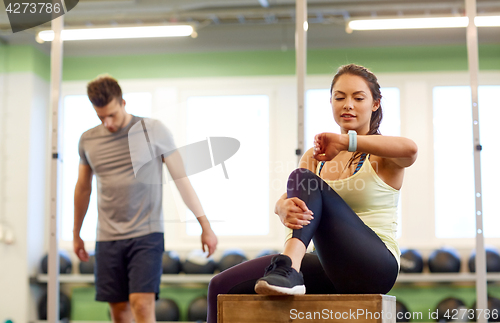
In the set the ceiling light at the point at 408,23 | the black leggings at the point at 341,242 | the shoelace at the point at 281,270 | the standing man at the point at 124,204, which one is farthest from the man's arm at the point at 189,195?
the ceiling light at the point at 408,23

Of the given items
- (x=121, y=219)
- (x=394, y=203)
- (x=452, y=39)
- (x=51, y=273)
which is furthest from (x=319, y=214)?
(x=452, y=39)

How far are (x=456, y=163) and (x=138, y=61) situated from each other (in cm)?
333

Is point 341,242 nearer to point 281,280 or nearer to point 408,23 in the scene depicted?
point 281,280

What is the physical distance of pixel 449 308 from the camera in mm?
4238

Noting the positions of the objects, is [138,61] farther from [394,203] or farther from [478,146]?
[394,203]

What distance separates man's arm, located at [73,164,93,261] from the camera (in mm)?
2381

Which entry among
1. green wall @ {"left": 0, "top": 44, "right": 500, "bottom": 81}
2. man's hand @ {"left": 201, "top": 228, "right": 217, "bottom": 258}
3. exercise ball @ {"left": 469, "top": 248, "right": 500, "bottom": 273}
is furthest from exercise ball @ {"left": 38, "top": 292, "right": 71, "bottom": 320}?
exercise ball @ {"left": 469, "top": 248, "right": 500, "bottom": 273}

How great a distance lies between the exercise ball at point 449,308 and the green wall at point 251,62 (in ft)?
7.29

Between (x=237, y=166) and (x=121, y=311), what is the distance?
181 centimetres

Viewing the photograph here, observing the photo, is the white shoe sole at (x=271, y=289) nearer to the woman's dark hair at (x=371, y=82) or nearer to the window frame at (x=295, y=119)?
the woman's dark hair at (x=371, y=82)

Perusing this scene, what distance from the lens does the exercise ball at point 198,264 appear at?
448cm

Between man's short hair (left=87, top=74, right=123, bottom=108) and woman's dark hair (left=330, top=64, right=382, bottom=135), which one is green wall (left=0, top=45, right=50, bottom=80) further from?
woman's dark hair (left=330, top=64, right=382, bottom=135)

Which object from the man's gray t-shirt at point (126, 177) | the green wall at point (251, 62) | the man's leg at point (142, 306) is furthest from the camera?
the green wall at point (251, 62)

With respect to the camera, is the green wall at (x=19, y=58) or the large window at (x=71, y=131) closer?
the large window at (x=71, y=131)
